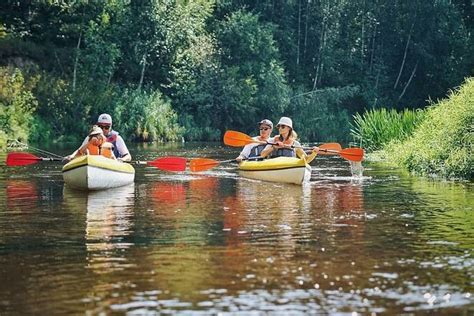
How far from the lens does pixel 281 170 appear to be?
17031 millimetres

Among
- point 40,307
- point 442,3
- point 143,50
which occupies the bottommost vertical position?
point 40,307

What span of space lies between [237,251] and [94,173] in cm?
671

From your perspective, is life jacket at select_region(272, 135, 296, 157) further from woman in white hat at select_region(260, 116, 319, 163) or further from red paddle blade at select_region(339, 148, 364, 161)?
red paddle blade at select_region(339, 148, 364, 161)

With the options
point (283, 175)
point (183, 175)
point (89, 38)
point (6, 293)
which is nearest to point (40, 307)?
point (6, 293)

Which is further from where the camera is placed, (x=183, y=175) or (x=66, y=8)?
(x=66, y=8)

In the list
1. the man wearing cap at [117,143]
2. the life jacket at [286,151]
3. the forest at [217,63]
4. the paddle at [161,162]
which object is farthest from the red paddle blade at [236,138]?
the forest at [217,63]

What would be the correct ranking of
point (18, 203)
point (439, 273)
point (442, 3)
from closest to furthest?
point (439, 273) < point (18, 203) < point (442, 3)

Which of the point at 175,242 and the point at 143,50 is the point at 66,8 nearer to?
the point at 143,50

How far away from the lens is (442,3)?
47312 millimetres

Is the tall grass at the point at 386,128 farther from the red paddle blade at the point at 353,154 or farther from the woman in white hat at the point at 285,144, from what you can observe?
the woman in white hat at the point at 285,144

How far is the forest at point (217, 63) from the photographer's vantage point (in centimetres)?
3634

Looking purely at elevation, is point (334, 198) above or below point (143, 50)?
below

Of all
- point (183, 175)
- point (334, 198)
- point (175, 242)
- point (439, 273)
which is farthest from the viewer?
point (183, 175)

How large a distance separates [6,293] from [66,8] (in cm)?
3217
